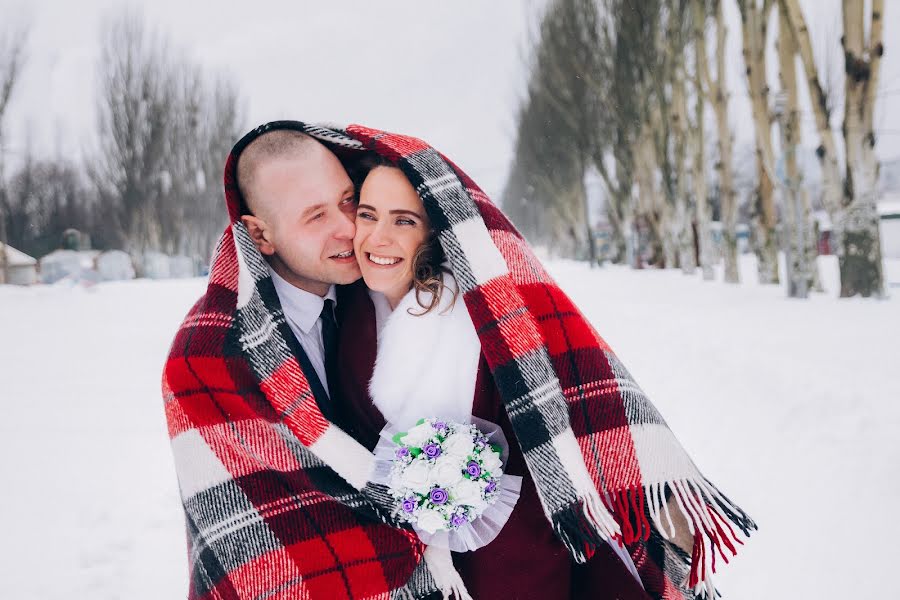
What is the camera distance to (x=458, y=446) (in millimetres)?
1575

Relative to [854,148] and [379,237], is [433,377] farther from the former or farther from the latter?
[854,148]

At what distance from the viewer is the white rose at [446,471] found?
5.07ft

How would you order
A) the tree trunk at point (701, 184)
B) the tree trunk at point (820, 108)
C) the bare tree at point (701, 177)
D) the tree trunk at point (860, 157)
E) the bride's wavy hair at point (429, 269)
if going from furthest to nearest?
the tree trunk at point (701, 184) < the bare tree at point (701, 177) < the tree trunk at point (820, 108) < the tree trunk at point (860, 157) < the bride's wavy hair at point (429, 269)

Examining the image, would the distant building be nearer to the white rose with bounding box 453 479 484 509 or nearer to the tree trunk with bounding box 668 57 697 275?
the tree trunk with bounding box 668 57 697 275

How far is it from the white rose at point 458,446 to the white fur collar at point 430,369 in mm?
120

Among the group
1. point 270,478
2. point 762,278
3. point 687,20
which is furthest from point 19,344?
point 687,20

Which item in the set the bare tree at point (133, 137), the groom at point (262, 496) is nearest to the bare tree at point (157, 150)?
the bare tree at point (133, 137)

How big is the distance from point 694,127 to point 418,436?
16.2m

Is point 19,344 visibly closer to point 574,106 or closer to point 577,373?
point 577,373

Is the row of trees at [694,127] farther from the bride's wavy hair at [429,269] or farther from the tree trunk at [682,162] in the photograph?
the bride's wavy hair at [429,269]

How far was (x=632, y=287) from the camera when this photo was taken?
49.5 feet

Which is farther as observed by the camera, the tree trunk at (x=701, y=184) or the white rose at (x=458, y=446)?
the tree trunk at (x=701, y=184)

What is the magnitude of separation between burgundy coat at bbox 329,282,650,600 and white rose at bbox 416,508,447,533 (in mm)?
204

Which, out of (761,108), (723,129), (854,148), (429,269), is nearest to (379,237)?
(429,269)
